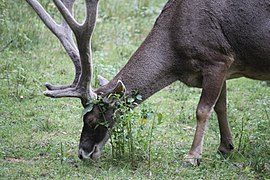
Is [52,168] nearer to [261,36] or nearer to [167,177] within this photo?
[167,177]

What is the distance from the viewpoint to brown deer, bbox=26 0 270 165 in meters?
7.32

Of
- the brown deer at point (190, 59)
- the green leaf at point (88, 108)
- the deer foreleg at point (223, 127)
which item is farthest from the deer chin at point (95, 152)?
the deer foreleg at point (223, 127)

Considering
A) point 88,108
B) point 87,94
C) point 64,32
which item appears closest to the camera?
point 88,108

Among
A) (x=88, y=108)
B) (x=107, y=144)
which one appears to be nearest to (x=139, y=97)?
(x=88, y=108)

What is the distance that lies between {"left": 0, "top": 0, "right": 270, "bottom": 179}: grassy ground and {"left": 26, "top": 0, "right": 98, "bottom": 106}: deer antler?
0.69 m

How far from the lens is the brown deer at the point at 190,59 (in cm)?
732

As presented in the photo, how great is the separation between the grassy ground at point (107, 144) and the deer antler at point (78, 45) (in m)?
0.69

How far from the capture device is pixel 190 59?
738 cm

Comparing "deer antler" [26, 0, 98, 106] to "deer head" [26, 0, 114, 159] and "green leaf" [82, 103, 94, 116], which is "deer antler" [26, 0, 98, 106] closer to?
"deer head" [26, 0, 114, 159]

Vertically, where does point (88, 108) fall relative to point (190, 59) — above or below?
below

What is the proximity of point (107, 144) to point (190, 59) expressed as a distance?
149 cm

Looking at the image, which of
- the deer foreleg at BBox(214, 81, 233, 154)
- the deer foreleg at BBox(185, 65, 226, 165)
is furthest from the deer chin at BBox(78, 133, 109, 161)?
the deer foreleg at BBox(214, 81, 233, 154)

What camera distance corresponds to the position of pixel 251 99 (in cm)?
1017

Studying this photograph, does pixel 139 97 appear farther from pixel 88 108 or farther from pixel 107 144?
pixel 107 144
